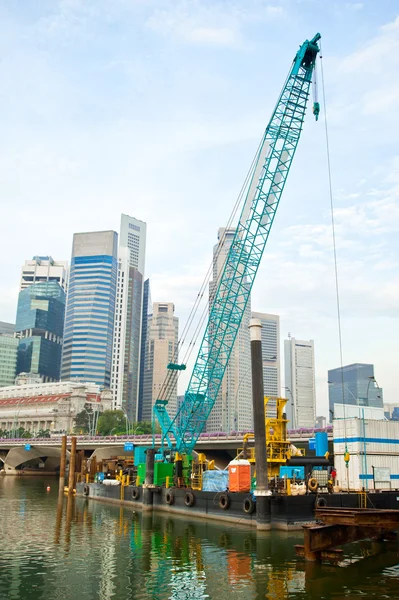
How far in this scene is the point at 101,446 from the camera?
5148 inches

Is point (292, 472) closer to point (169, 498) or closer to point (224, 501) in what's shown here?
point (224, 501)

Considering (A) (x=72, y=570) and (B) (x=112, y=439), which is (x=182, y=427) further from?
(B) (x=112, y=439)

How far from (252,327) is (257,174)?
899 inches

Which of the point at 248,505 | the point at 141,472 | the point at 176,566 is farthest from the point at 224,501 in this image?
the point at 141,472

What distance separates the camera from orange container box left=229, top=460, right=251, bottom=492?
4562 centimetres

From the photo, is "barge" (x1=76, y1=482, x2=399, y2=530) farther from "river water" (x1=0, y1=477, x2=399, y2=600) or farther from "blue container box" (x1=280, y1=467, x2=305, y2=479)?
"blue container box" (x1=280, y1=467, x2=305, y2=479)

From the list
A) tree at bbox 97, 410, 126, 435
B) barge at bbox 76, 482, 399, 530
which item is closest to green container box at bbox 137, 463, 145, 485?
barge at bbox 76, 482, 399, 530

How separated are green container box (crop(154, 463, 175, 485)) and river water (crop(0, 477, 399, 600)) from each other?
40.5 ft

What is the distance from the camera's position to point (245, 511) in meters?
42.8

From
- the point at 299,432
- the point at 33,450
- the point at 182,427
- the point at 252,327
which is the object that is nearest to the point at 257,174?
the point at 252,327

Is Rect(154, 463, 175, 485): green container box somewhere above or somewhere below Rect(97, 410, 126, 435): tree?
below

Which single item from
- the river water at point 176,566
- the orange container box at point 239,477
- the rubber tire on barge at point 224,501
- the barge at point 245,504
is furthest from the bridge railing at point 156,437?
the river water at point 176,566

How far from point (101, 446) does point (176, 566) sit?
106271mm

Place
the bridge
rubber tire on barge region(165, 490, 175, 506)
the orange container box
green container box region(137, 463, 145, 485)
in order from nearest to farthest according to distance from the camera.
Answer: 1. the orange container box
2. rubber tire on barge region(165, 490, 175, 506)
3. green container box region(137, 463, 145, 485)
4. the bridge
